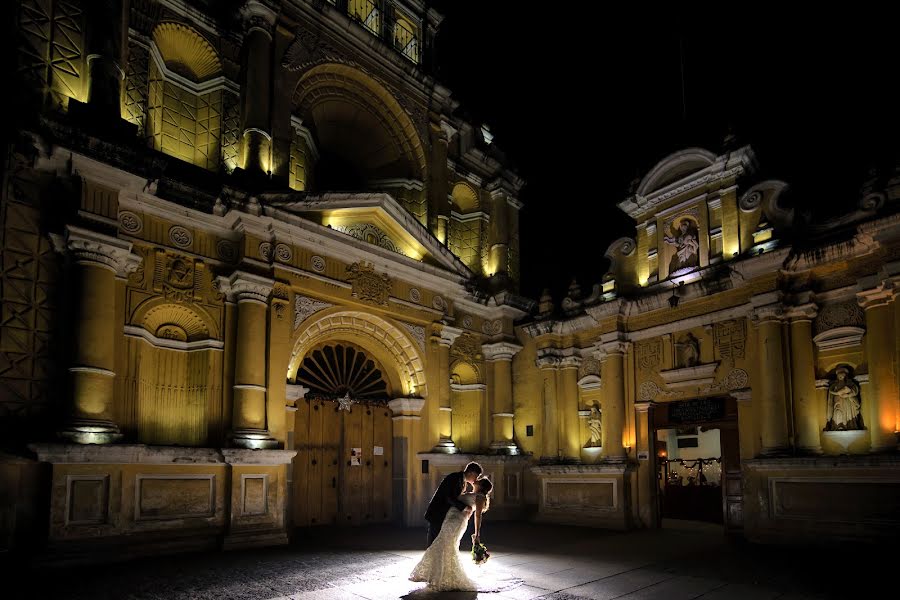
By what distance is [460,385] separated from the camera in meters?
16.9

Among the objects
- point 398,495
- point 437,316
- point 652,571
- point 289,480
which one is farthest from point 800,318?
point 289,480

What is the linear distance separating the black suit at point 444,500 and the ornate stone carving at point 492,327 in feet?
30.2

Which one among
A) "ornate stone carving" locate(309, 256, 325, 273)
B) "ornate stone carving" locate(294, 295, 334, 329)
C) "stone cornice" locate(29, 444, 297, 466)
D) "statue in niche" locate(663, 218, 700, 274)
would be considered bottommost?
"stone cornice" locate(29, 444, 297, 466)

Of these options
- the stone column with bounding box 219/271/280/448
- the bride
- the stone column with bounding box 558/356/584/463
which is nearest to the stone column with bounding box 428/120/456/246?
the stone column with bounding box 558/356/584/463

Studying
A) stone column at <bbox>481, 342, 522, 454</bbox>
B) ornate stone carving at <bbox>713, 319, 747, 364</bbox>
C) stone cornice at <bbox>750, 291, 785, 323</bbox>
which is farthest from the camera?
stone column at <bbox>481, 342, 522, 454</bbox>

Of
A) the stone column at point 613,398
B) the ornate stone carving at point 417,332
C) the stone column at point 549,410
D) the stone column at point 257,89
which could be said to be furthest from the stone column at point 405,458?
the stone column at point 257,89

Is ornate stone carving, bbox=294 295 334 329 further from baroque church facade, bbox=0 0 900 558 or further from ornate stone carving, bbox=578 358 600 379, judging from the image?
ornate stone carving, bbox=578 358 600 379

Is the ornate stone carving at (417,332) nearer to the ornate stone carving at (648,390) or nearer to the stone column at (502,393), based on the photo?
the stone column at (502,393)

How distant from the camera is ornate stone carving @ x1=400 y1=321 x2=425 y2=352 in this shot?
48.5 feet

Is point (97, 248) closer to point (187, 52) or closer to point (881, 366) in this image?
point (187, 52)

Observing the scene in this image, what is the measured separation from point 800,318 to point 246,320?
1037cm

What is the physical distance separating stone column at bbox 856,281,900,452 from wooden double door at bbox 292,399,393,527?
31.5 ft

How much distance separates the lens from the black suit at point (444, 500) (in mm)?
8039

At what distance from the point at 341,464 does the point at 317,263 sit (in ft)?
14.6
